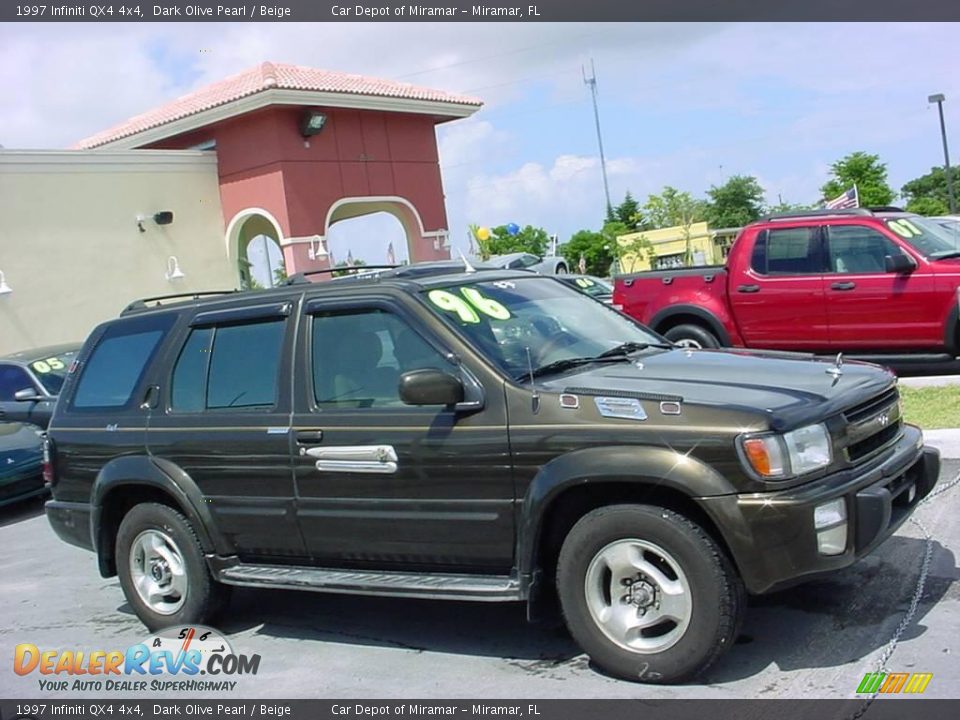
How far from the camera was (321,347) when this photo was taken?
523cm

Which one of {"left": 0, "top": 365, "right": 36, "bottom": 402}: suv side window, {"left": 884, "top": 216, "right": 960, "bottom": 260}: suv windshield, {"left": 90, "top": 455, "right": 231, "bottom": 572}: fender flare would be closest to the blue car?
{"left": 0, "top": 365, "right": 36, "bottom": 402}: suv side window

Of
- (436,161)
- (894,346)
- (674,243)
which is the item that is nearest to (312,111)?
(436,161)

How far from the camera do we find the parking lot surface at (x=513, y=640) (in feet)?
14.0

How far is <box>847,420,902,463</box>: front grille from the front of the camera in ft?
14.2

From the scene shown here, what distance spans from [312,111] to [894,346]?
14610 millimetres

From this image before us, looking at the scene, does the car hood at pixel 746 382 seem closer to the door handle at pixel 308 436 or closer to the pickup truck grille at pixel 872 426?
the pickup truck grille at pixel 872 426

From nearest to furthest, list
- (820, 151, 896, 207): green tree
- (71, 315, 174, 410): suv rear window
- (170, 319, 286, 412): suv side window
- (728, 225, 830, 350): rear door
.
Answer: (170, 319, 286, 412): suv side window
(71, 315, 174, 410): suv rear window
(728, 225, 830, 350): rear door
(820, 151, 896, 207): green tree

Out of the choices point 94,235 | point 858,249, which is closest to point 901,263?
point 858,249

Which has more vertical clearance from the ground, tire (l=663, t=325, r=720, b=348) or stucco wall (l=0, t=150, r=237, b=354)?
stucco wall (l=0, t=150, r=237, b=354)

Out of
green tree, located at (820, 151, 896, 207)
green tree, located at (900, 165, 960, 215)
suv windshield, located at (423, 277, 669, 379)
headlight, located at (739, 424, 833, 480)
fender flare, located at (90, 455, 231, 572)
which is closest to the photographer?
headlight, located at (739, 424, 833, 480)

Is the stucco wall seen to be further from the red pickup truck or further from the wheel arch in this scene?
the wheel arch

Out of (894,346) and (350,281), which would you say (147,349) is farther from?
(894,346)

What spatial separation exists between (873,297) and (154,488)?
25.3 ft

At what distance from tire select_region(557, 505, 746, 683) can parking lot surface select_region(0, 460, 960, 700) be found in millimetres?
155
